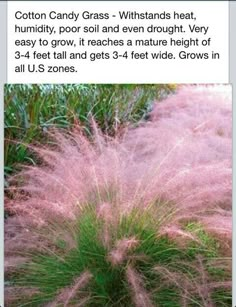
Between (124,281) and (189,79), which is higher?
(189,79)

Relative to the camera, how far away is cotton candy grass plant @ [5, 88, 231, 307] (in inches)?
93.3

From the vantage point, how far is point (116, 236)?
2.38 metres

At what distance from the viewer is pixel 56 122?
338 centimetres

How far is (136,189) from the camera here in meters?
2.51

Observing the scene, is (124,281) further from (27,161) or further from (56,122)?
(56,122)

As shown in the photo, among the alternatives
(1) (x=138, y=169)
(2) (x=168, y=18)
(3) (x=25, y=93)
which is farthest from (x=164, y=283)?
(3) (x=25, y=93)

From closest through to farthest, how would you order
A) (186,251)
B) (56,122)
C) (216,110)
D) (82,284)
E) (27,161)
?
1. (82,284)
2. (186,251)
3. (27,161)
4. (56,122)
5. (216,110)

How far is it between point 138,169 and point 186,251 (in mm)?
442

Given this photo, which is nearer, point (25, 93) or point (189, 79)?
point (189, 79)

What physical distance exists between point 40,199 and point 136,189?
1.43 feet

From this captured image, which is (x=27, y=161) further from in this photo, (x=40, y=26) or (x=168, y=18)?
(x=168, y=18)

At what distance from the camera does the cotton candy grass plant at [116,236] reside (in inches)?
93.3

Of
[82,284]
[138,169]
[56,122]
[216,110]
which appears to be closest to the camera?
[82,284]

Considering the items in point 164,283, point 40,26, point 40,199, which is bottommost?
point 164,283
